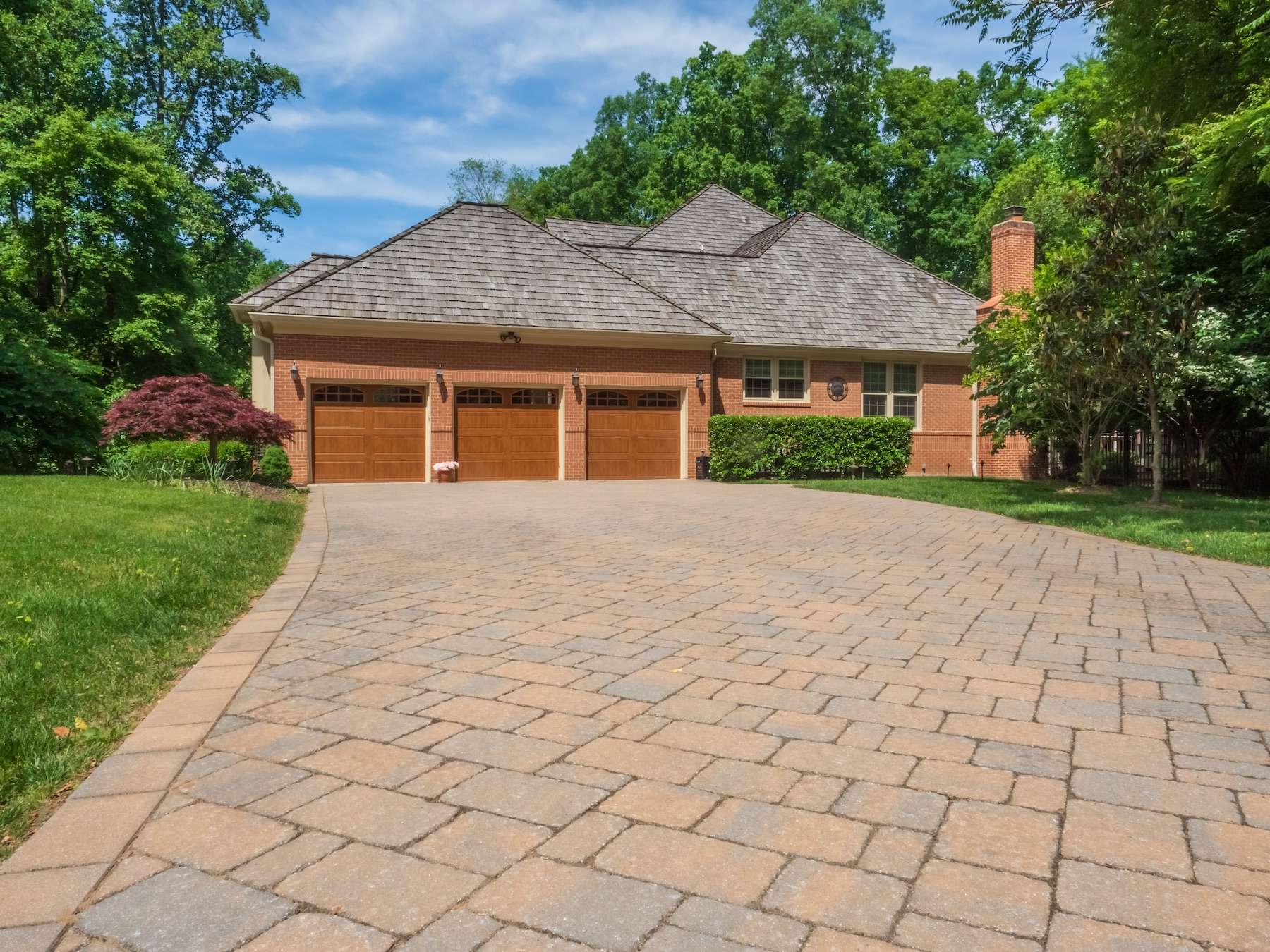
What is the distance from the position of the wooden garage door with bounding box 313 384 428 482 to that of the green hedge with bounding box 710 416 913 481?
22.8 feet

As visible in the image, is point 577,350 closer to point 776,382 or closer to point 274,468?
point 776,382

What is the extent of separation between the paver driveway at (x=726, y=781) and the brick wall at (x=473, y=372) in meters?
13.7

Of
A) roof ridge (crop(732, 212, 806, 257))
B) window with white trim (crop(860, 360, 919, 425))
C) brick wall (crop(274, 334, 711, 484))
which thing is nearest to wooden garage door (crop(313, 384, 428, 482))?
brick wall (crop(274, 334, 711, 484))

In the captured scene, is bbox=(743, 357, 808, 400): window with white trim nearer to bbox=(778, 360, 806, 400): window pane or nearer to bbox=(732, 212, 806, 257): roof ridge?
bbox=(778, 360, 806, 400): window pane

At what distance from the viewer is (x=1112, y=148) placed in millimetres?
12289

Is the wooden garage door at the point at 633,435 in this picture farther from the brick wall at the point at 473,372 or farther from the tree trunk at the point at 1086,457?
the tree trunk at the point at 1086,457

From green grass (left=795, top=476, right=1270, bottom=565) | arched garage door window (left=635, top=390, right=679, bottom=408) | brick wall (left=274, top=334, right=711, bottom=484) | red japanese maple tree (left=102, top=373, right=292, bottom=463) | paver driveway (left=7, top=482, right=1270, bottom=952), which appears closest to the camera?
paver driveway (left=7, top=482, right=1270, bottom=952)

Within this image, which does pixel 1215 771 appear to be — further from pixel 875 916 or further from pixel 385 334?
pixel 385 334

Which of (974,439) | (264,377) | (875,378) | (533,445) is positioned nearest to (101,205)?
(264,377)

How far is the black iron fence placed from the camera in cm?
1639

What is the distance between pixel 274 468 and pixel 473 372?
4.92 meters

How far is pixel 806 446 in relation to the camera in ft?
68.6

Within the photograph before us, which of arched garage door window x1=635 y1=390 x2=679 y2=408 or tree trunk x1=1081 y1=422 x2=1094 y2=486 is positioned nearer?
tree trunk x1=1081 y1=422 x2=1094 y2=486

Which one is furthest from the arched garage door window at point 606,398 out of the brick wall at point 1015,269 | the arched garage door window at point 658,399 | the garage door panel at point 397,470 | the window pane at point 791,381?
the brick wall at point 1015,269
